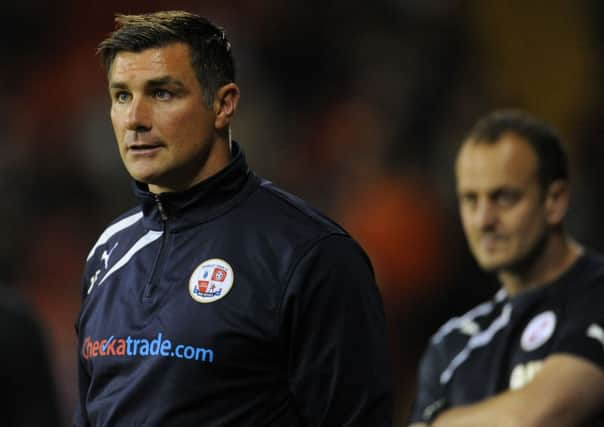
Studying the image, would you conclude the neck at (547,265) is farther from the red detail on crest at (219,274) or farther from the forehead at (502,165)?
the red detail on crest at (219,274)

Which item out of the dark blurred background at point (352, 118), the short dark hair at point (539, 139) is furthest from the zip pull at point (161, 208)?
the dark blurred background at point (352, 118)

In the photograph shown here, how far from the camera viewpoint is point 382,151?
8625 mm

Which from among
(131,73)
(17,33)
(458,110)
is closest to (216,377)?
(131,73)

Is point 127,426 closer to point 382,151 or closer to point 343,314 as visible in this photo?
point 343,314

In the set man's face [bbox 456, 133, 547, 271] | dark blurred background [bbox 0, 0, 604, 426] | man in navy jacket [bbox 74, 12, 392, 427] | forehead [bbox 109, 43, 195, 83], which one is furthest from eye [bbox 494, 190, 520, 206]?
dark blurred background [bbox 0, 0, 604, 426]

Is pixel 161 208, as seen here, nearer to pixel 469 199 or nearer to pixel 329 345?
pixel 329 345

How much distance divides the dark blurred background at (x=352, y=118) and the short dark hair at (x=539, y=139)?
11.4 ft

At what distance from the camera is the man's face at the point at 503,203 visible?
4332 millimetres

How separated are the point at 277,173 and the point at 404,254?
3.73ft

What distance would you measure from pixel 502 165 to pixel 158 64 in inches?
80.2

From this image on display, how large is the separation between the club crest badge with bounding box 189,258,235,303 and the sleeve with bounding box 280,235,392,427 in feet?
0.48

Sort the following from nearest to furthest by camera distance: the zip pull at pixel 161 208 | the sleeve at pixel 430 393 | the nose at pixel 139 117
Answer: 1. the nose at pixel 139 117
2. the zip pull at pixel 161 208
3. the sleeve at pixel 430 393

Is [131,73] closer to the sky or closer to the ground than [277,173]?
closer to the sky

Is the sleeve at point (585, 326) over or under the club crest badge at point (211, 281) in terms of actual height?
under
